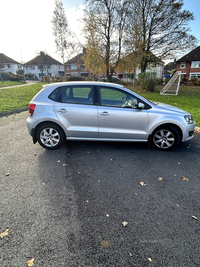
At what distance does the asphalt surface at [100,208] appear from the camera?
1912mm

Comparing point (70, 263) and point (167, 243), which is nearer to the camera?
point (70, 263)

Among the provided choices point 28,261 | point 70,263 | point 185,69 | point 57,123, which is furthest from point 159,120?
point 185,69

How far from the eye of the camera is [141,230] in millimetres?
2209

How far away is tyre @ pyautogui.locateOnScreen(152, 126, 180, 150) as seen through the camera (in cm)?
438

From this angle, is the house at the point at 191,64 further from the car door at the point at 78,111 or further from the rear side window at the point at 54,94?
the rear side window at the point at 54,94

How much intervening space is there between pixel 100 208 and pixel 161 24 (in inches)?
1061

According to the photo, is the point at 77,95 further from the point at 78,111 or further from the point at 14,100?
the point at 14,100

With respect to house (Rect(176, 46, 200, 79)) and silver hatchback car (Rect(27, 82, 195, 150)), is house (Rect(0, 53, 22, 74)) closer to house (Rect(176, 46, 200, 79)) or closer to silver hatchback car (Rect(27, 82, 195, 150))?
house (Rect(176, 46, 200, 79))

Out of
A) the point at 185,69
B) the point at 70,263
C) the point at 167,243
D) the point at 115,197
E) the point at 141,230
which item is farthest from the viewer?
the point at 185,69

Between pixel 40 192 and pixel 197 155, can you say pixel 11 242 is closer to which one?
pixel 40 192

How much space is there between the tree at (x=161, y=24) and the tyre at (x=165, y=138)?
18.8 meters

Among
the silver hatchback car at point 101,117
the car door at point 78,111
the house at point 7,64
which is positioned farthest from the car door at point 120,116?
the house at point 7,64

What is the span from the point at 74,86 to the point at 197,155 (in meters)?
3.85

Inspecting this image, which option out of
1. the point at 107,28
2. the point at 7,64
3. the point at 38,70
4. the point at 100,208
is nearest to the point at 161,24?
the point at 107,28
